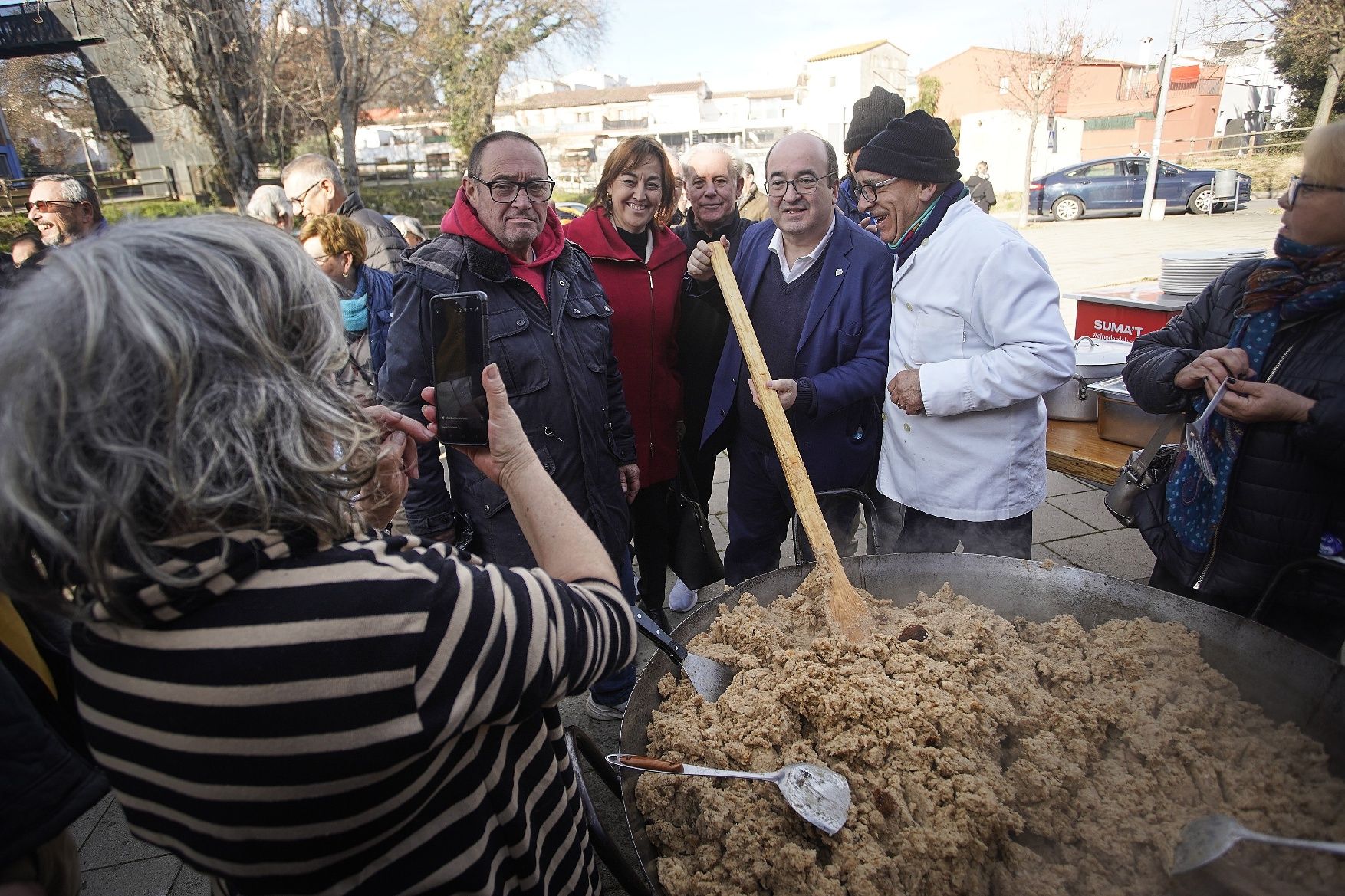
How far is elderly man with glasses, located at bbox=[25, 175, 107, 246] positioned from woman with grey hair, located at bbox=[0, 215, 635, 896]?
4932 millimetres

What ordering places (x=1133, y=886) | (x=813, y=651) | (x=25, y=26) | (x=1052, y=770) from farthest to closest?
(x=25, y=26)
(x=813, y=651)
(x=1052, y=770)
(x=1133, y=886)

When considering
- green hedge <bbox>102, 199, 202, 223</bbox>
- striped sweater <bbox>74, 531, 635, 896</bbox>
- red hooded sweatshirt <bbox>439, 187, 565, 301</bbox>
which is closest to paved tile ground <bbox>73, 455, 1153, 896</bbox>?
red hooded sweatshirt <bbox>439, 187, 565, 301</bbox>

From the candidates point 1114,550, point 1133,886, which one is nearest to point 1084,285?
point 1114,550

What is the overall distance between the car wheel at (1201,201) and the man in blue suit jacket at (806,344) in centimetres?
1934

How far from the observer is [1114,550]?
3.89 m

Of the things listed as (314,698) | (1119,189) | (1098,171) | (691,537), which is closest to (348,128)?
(691,537)

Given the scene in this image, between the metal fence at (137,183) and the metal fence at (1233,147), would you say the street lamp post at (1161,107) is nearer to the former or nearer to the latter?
the metal fence at (1233,147)

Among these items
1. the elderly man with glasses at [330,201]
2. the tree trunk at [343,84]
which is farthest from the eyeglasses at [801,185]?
the tree trunk at [343,84]

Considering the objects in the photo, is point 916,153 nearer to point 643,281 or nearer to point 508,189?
point 643,281

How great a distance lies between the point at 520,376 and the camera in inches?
86.0

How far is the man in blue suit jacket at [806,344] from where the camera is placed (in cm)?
256

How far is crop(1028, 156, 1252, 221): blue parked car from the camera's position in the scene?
1761 cm

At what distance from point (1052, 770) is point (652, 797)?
→ 75cm

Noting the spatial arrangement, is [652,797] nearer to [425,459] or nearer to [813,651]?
[813,651]
